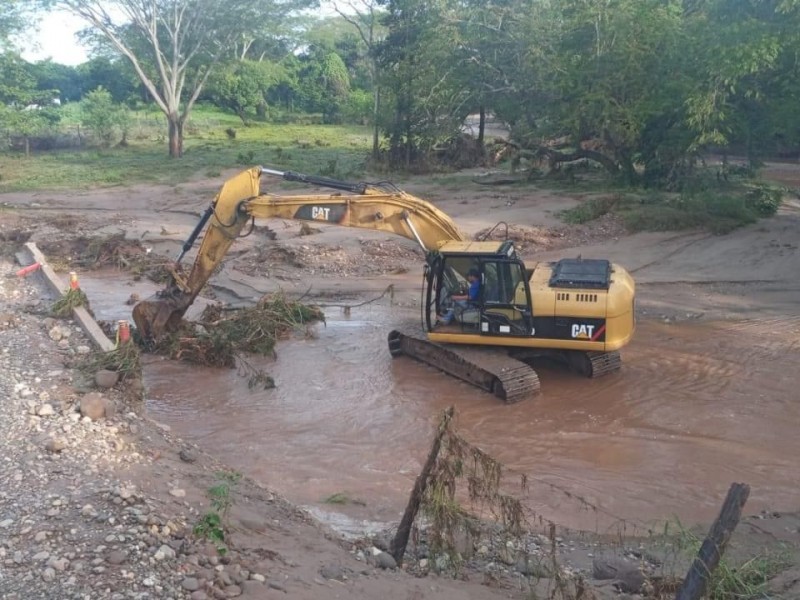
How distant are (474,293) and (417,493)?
533 centimetres

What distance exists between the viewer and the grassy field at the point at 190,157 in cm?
3212

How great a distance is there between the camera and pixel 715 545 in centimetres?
536

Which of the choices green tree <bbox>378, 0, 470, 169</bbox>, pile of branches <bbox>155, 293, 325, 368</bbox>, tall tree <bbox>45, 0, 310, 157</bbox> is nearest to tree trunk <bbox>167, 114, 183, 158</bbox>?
tall tree <bbox>45, 0, 310, 157</bbox>

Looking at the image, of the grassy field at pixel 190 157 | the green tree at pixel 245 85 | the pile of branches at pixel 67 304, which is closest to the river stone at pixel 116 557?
the pile of branches at pixel 67 304

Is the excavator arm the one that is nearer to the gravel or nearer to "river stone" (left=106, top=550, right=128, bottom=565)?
the gravel

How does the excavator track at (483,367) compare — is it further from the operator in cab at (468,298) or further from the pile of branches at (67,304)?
the pile of branches at (67,304)

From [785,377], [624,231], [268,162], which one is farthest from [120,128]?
[785,377]

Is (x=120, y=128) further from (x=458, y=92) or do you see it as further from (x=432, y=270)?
(x=432, y=270)

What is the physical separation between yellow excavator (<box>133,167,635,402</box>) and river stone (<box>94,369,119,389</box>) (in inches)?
99.5

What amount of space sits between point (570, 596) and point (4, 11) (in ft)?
121

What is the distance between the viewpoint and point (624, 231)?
21.1 meters

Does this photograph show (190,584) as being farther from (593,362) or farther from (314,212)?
(593,362)

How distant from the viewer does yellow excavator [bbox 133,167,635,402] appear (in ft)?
36.6

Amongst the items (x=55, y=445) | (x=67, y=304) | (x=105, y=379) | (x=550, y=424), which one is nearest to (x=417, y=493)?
(x=55, y=445)
